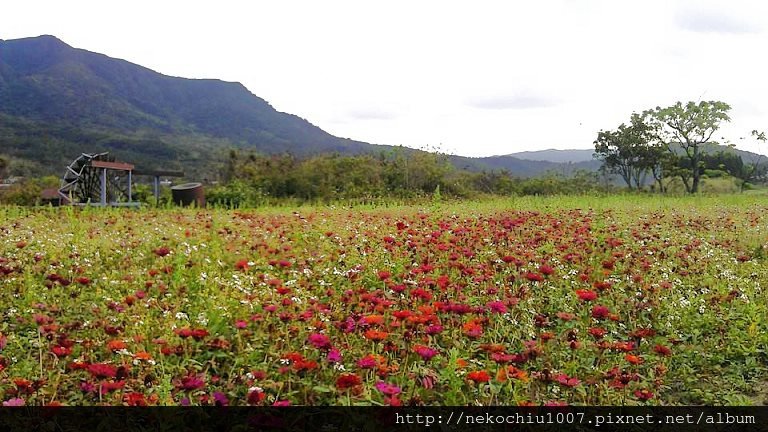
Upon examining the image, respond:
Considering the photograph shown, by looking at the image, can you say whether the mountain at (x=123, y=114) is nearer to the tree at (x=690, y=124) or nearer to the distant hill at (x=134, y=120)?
the distant hill at (x=134, y=120)

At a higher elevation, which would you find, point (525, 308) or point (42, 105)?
point (42, 105)

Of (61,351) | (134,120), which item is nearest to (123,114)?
(134,120)

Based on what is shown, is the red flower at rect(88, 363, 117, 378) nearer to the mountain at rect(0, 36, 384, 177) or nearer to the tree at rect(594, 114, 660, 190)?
the tree at rect(594, 114, 660, 190)

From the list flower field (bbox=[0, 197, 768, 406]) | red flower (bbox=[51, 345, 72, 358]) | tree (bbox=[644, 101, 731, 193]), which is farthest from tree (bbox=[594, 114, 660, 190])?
red flower (bbox=[51, 345, 72, 358])

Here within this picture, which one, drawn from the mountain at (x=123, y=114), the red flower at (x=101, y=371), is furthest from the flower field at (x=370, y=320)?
the mountain at (x=123, y=114)

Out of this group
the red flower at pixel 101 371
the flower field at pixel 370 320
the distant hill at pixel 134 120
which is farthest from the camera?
the distant hill at pixel 134 120

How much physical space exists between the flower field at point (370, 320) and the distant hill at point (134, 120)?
25.4 meters

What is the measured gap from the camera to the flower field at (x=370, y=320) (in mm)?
2076

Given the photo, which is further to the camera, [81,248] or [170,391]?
[81,248]

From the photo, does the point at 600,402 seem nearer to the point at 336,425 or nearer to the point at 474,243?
the point at 336,425

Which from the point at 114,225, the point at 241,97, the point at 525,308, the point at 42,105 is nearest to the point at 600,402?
the point at 525,308

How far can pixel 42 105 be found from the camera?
78438 millimetres

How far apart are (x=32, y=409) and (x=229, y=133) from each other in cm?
9554

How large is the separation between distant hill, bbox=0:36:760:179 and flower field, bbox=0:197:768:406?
83.2ft
